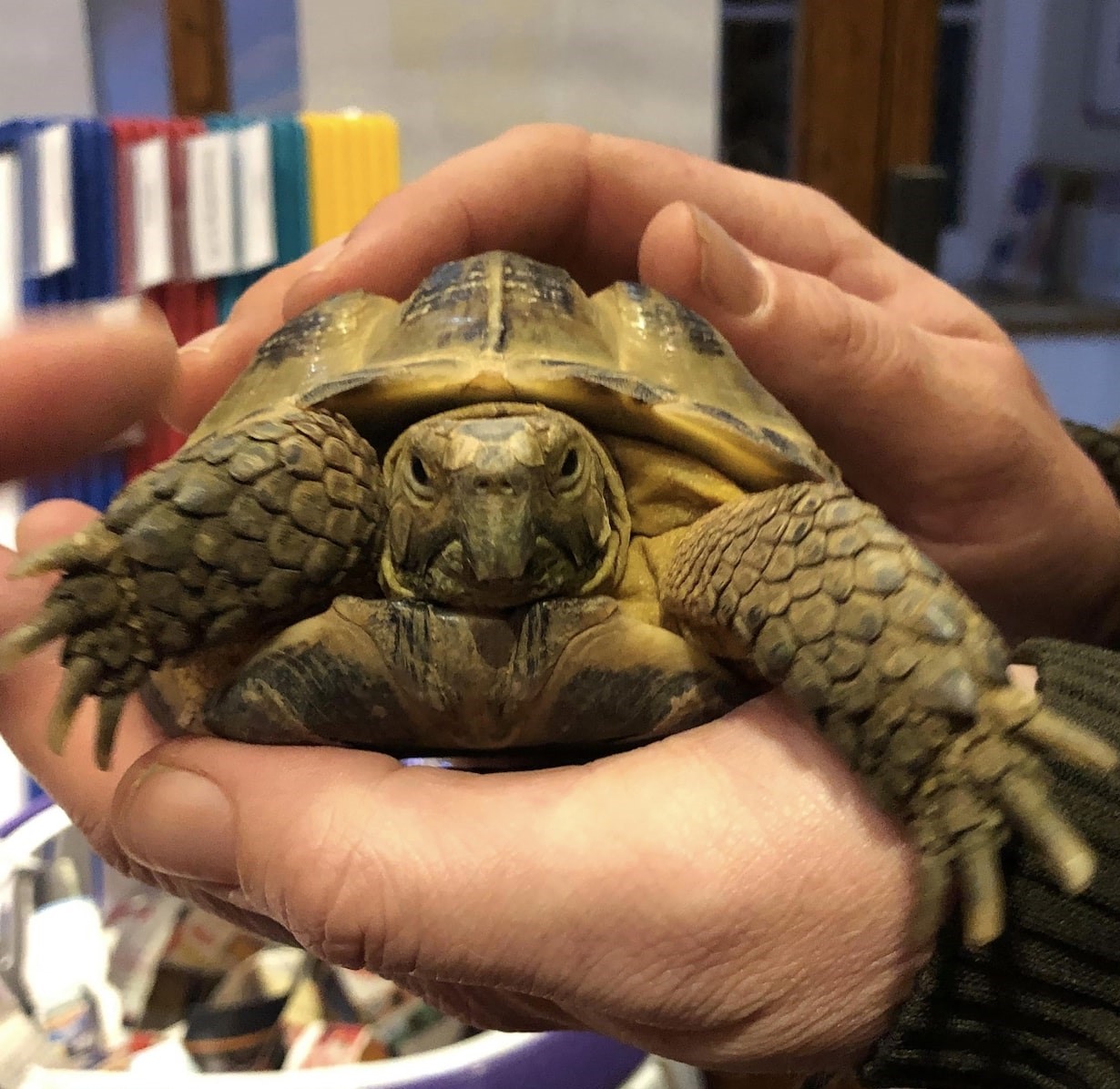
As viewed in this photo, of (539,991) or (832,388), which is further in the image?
(832,388)

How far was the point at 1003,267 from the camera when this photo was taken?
4062mm

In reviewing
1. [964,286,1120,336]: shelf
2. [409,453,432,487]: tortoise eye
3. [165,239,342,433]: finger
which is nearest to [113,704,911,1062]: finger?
[409,453,432,487]: tortoise eye

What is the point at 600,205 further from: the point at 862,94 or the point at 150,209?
the point at 862,94

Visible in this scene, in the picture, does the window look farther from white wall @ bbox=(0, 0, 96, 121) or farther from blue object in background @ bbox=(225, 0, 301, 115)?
white wall @ bbox=(0, 0, 96, 121)

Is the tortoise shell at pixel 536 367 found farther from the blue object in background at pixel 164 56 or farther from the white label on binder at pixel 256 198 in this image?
the blue object in background at pixel 164 56

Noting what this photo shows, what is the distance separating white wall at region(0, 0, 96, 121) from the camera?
251 cm

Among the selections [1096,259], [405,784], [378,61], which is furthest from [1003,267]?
[405,784]

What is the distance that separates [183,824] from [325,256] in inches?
38.0

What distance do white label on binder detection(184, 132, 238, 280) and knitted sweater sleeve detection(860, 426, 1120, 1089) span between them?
1923mm

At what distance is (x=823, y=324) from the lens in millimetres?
1201

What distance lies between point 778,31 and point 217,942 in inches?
118

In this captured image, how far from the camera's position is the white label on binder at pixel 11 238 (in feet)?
6.32

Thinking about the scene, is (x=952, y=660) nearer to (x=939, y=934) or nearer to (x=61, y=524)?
(x=939, y=934)

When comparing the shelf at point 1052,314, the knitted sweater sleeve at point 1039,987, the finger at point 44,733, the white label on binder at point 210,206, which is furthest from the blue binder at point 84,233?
the shelf at point 1052,314
